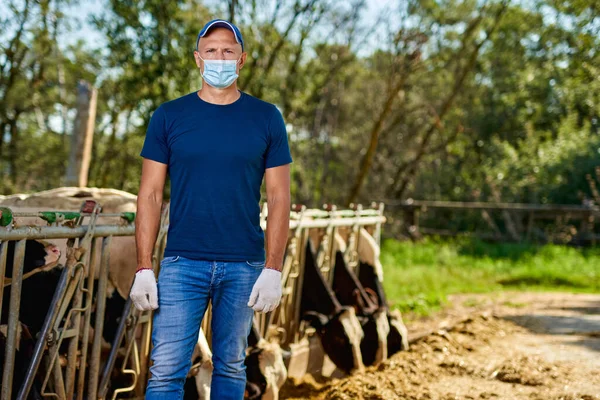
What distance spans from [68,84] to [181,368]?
27.5 m

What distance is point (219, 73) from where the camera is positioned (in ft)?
10.3

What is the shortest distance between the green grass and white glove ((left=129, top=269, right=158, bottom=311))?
6247mm

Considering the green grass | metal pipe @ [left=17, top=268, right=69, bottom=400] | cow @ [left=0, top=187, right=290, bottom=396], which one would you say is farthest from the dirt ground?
metal pipe @ [left=17, top=268, right=69, bottom=400]

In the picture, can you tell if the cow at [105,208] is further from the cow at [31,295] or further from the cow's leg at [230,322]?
the cow's leg at [230,322]

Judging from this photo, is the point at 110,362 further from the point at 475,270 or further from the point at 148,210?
the point at 475,270

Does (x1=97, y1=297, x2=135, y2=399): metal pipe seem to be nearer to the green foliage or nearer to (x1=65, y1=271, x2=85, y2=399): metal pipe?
(x1=65, y1=271, x2=85, y2=399): metal pipe

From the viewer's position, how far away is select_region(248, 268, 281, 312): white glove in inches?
121

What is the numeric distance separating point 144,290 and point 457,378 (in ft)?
10.8

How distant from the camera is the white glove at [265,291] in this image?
3064 mm

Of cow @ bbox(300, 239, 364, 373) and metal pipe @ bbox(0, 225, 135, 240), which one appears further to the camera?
cow @ bbox(300, 239, 364, 373)

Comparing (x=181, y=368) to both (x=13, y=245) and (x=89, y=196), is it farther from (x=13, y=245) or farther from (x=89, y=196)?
(x=89, y=196)

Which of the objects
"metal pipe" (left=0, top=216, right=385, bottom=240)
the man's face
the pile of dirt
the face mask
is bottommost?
the pile of dirt

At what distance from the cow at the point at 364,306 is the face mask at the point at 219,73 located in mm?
Answer: 3359

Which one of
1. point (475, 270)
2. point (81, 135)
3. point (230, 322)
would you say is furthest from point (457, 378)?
point (475, 270)
